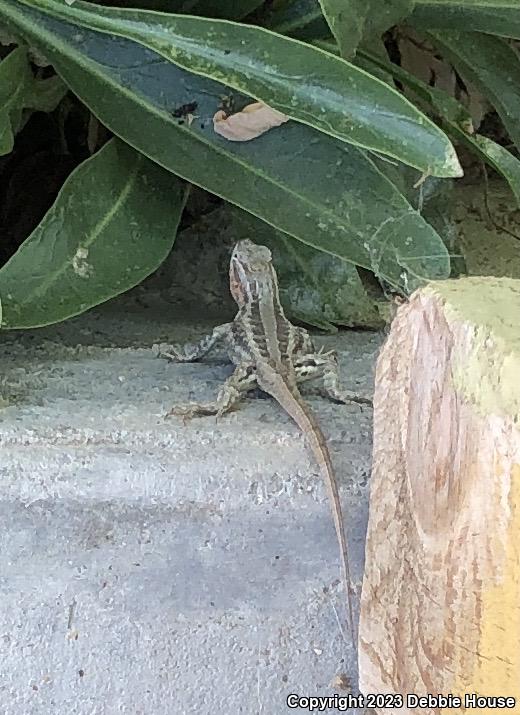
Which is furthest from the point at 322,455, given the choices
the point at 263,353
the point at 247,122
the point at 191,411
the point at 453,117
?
the point at 453,117

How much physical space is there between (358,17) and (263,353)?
0.41 m

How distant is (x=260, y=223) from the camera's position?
1.33m

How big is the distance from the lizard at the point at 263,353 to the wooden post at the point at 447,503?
0.52 ft

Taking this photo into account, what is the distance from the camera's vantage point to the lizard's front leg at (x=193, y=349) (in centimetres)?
123

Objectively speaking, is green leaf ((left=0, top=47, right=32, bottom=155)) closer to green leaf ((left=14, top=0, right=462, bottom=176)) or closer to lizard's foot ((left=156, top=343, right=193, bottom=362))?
green leaf ((left=14, top=0, right=462, bottom=176))

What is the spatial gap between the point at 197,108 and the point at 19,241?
1.69 feet

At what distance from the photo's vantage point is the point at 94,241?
1.10m

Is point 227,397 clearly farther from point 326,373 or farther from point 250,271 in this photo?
point 250,271

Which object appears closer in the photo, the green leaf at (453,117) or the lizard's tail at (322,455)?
the lizard's tail at (322,455)

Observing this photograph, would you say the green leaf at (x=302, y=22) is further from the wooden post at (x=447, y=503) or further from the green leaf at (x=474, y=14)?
the wooden post at (x=447, y=503)

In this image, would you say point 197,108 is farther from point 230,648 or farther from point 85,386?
point 230,648

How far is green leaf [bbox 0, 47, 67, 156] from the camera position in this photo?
1.07 meters

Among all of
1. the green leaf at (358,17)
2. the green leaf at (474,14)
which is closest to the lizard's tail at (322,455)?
the green leaf at (358,17)

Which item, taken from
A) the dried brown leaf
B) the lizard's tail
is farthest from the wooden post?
the dried brown leaf
